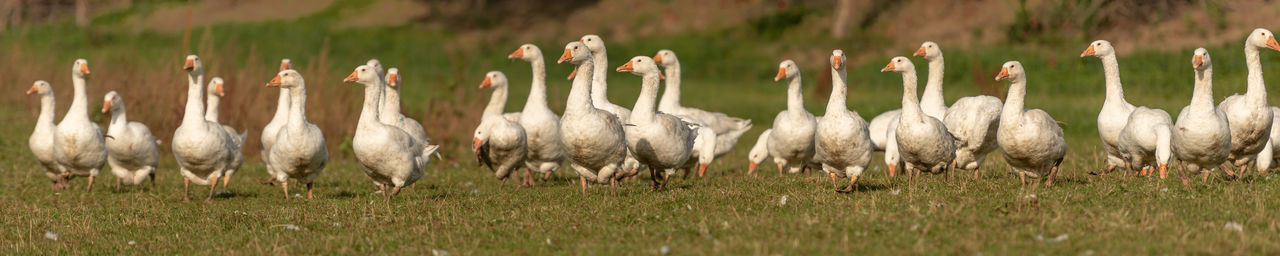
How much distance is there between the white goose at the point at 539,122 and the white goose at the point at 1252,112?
666cm

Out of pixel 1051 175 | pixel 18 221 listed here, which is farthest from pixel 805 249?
pixel 18 221

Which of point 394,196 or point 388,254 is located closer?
point 388,254

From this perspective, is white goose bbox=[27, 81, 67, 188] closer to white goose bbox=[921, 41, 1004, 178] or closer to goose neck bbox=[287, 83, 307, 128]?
goose neck bbox=[287, 83, 307, 128]

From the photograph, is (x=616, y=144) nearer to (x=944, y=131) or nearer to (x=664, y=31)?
(x=944, y=131)

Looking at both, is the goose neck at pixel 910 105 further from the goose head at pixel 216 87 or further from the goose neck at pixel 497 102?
the goose head at pixel 216 87

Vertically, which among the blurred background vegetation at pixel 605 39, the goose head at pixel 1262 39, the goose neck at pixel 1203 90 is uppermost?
the goose head at pixel 1262 39

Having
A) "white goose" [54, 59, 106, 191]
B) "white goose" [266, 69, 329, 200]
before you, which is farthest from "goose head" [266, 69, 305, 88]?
"white goose" [54, 59, 106, 191]

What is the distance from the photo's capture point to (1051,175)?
1205 centimetres

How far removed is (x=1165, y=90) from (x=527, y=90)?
1771 centimetres

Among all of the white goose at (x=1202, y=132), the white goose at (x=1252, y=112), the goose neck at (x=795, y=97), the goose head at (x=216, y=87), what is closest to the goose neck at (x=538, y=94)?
the goose neck at (x=795, y=97)

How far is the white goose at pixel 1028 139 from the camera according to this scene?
11852mm

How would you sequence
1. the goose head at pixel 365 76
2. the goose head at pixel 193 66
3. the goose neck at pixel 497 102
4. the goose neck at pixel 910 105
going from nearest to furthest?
the goose neck at pixel 910 105 < the goose head at pixel 365 76 < the goose head at pixel 193 66 < the goose neck at pixel 497 102

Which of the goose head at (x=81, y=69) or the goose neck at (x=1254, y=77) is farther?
the goose head at (x=81, y=69)

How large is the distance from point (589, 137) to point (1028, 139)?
415 cm
